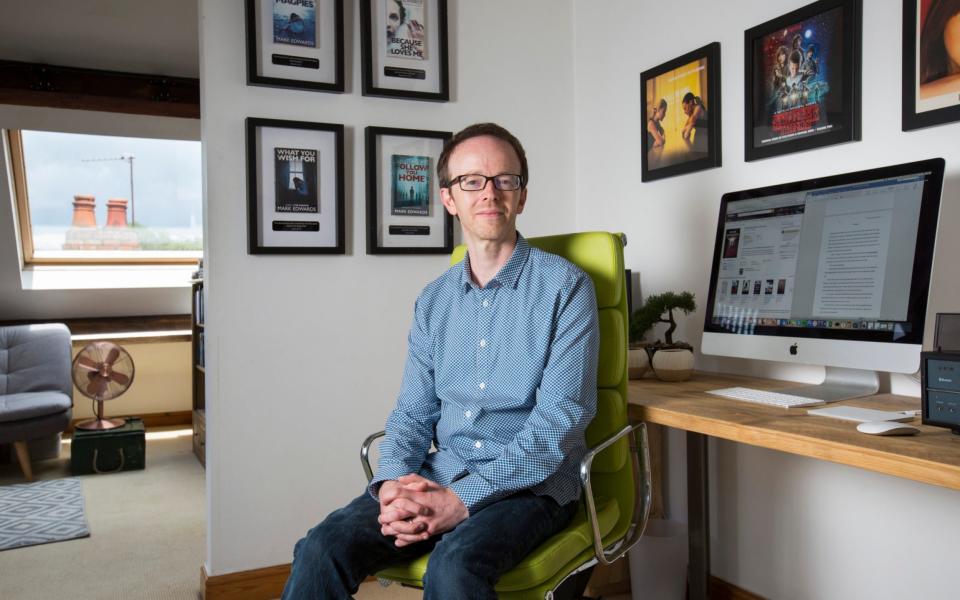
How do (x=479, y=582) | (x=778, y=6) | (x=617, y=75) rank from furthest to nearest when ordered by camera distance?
1. (x=617, y=75)
2. (x=778, y=6)
3. (x=479, y=582)

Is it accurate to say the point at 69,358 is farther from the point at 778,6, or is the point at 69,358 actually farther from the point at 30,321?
the point at 778,6

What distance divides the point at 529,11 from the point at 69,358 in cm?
391

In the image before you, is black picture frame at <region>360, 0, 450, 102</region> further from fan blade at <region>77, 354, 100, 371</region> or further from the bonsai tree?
fan blade at <region>77, 354, 100, 371</region>

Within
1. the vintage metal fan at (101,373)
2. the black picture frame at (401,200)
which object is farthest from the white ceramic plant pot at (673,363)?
the vintage metal fan at (101,373)

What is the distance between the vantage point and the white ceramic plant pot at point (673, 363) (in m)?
2.31

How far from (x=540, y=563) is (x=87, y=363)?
14.8 ft

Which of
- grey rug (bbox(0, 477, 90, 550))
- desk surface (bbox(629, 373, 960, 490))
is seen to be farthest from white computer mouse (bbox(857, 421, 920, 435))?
grey rug (bbox(0, 477, 90, 550))

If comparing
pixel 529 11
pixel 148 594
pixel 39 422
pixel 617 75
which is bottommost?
pixel 148 594

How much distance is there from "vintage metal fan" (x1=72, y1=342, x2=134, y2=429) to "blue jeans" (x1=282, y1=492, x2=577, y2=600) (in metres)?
4.04

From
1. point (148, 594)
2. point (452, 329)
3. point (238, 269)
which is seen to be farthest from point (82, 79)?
point (452, 329)

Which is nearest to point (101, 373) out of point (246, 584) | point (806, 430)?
point (246, 584)

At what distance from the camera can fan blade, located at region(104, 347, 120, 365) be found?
5.23 meters

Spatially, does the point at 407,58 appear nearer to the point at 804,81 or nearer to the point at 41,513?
the point at 804,81

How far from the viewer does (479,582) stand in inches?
57.9
